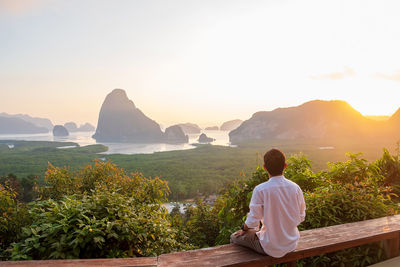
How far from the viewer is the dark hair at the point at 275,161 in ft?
6.59

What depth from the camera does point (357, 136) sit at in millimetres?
121062

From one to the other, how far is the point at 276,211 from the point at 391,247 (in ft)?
6.78

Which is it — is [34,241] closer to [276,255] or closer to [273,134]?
[276,255]

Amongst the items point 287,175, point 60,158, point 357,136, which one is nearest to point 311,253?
point 287,175

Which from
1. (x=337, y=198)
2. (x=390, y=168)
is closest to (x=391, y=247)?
(x=337, y=198)

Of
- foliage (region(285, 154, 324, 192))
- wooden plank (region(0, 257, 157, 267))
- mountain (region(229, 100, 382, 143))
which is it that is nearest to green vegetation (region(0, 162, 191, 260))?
wooden plank (region(0, 257, 157, 267))

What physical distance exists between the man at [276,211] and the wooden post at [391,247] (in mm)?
1768

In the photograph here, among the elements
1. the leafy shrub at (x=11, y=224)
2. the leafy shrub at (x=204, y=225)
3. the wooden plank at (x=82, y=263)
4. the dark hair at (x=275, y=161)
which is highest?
the dark hair at (x=275, y=161)

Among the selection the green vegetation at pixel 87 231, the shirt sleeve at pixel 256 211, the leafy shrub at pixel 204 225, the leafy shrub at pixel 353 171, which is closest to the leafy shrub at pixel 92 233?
the green vegetation at pixel 87 231

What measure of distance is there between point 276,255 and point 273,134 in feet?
515

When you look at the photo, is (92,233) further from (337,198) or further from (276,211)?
(337,198)

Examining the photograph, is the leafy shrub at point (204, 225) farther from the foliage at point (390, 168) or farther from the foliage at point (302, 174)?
the foliage at point (390, 168)

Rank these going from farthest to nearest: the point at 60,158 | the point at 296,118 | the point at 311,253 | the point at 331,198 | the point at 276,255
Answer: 1. the point at 296,118
2. the point at 60,158
3. the point at 331,198
4. the point at 311,253
5. the point at 276,255

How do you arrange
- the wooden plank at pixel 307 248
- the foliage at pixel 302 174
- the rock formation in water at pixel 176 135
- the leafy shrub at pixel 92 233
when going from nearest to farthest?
A: the wooden plank at pixel 307 248 < the leafy shrub at pixel 92 233 < the foliage at pixel 302 174 < the rock formation in water at pixel 176 135
